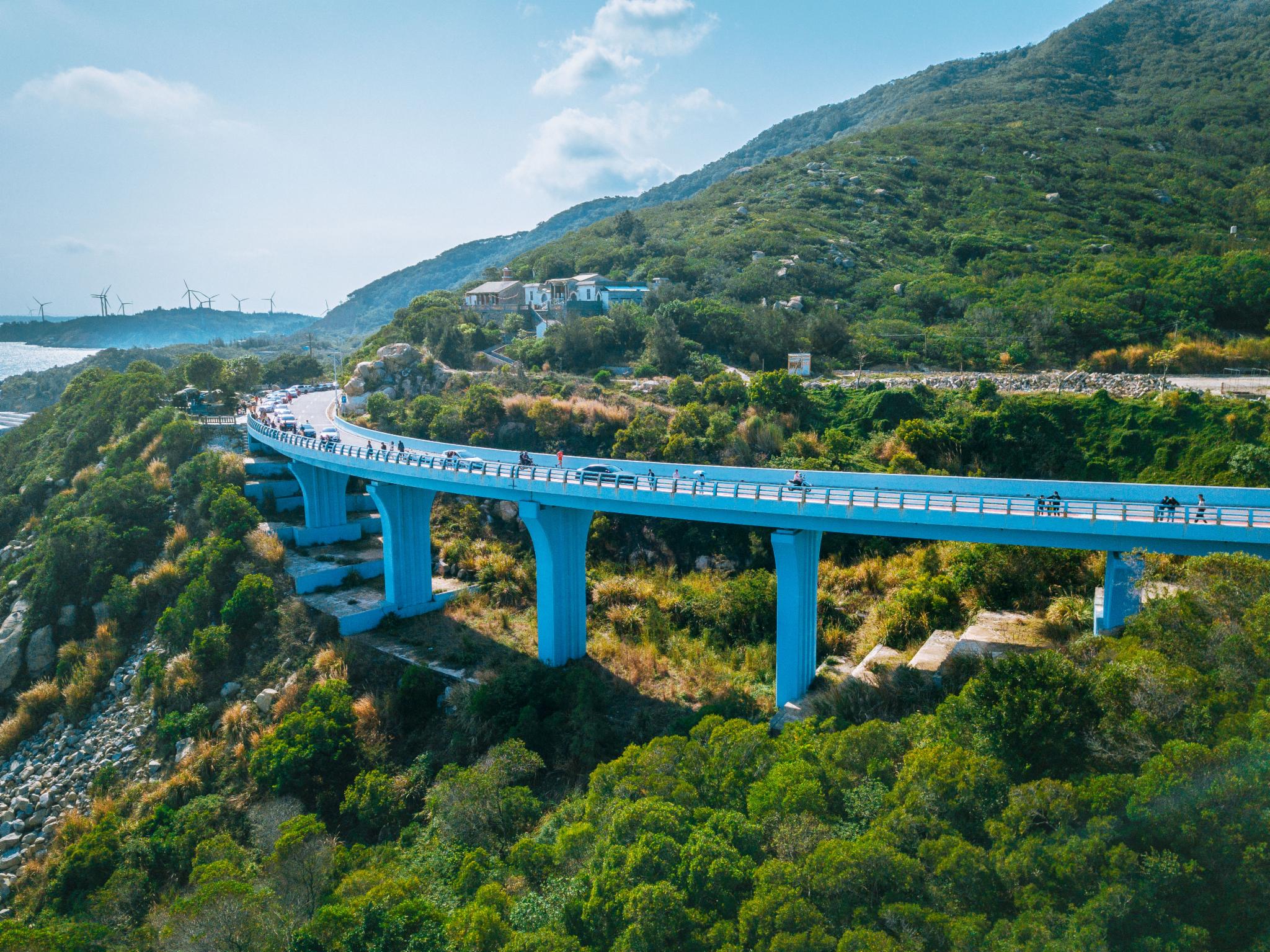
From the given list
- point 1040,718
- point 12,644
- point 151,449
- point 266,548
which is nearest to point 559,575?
point 1040,718

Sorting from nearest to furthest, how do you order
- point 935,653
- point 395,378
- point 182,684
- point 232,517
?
point 935,653, point 182,684, point 232,517, point 395,378

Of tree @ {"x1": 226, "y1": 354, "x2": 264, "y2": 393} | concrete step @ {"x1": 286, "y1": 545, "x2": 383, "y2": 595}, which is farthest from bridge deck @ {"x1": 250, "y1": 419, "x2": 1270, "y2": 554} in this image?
tree @ {"x1": 226, "y1": 354, "x2": 264, "y2": 393}

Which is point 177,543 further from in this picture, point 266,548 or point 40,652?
point 40,652

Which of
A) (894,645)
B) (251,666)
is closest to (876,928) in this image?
(894,645)

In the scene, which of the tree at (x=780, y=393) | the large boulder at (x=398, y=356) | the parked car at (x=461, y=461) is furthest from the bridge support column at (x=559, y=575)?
the large boulder at (x=398, y=356)

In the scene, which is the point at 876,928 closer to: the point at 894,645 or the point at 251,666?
the point at 894,645

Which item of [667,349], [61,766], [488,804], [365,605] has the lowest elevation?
[61,766]
